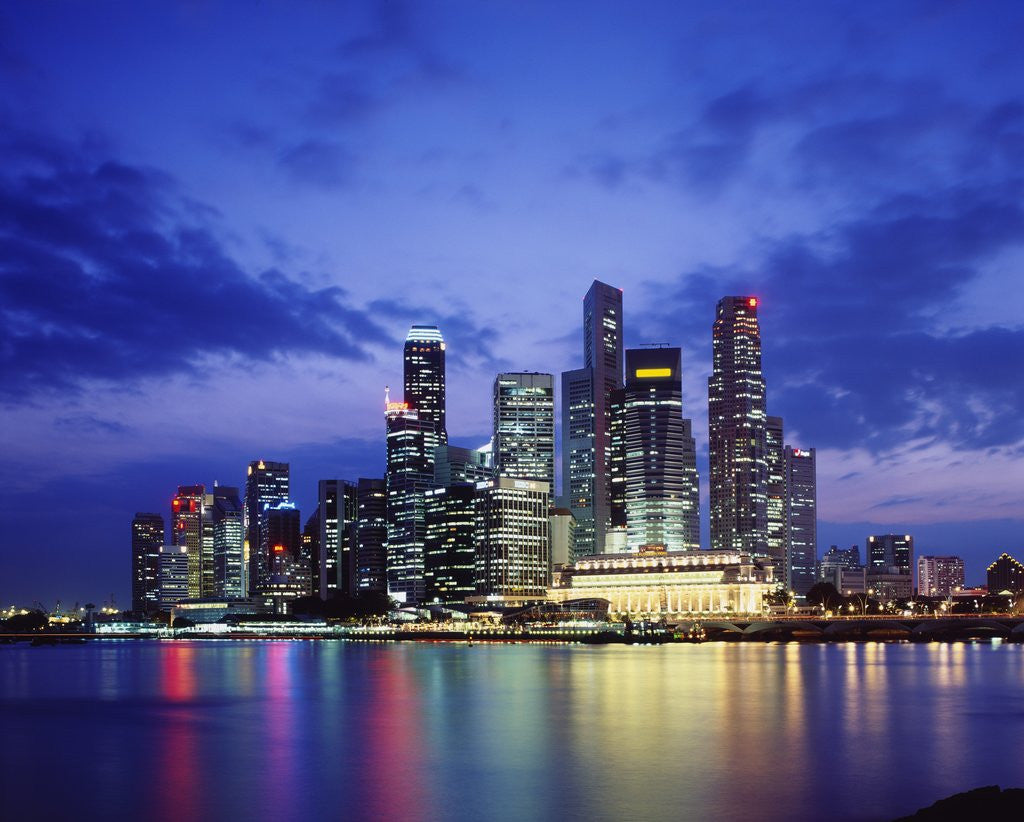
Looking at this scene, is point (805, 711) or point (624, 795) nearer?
point (624, 795)

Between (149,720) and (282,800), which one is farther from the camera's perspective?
(149,720)

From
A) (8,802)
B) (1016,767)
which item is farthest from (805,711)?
(8,802)

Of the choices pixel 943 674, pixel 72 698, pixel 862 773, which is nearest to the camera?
pixel 862 773

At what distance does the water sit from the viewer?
46.3 meters

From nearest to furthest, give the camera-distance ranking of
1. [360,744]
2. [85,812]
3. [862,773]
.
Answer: [85,812] < [862,773] < [360,744]

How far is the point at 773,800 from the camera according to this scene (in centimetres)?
4572

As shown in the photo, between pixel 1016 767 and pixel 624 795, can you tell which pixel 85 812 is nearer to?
pixel 624 795

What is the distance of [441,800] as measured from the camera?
154ft

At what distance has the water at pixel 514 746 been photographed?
4634 cm

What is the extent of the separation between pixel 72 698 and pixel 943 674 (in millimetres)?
85148

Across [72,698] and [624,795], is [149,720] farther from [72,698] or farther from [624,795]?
[624,795]

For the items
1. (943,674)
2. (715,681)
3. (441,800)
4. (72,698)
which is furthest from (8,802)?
(943,674)

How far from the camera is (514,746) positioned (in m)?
62.1

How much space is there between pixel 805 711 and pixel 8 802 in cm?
5107
